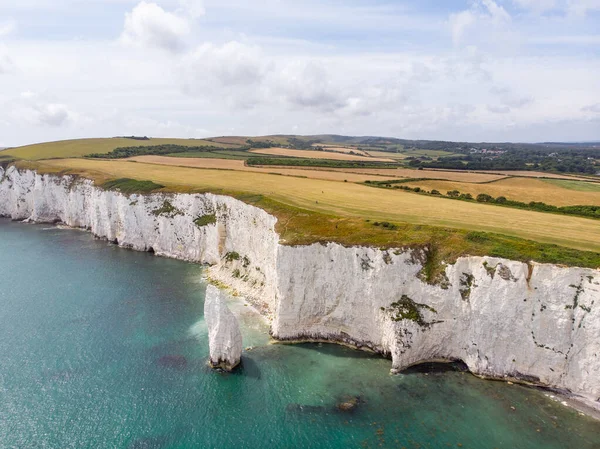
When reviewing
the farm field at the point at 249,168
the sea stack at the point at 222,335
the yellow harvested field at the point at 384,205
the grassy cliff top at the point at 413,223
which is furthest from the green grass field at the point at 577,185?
the sea stack at the point at 222,335

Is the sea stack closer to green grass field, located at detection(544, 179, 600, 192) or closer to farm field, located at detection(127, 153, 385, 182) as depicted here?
farm field, located at detection(127, 153, 385, 182)

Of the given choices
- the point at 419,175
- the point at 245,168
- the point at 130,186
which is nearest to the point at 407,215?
the point at 419,175

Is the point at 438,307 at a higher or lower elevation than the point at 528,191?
lower

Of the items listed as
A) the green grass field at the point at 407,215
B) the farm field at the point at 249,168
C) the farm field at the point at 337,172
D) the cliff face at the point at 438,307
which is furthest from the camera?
the farm field at the point at 337,172

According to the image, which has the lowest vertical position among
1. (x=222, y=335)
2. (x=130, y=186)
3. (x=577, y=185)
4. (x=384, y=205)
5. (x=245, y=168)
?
(x=222, y=335)

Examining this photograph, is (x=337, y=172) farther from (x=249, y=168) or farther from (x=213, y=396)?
(x=213, y=396)

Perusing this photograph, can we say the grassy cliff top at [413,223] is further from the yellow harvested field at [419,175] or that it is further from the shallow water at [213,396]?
the yellow harvested field at [419,175]
